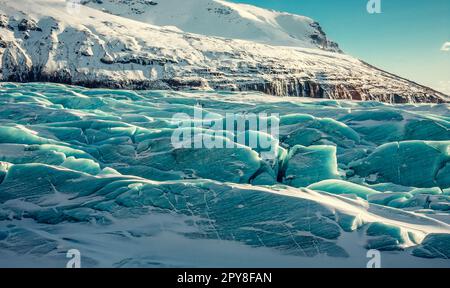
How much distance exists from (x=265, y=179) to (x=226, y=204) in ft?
12.0

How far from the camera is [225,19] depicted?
11012 cm

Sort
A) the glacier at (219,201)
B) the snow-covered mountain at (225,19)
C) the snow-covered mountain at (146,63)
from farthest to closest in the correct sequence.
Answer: the snow-covered mountain at (225,19) < the snow-covered mountain at (146,63) < the glacier at (219,201)

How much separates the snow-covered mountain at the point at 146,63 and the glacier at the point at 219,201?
35.7m

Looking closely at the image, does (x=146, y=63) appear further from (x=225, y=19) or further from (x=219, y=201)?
(x=225, y=19)

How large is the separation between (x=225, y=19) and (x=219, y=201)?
10484 centimetres

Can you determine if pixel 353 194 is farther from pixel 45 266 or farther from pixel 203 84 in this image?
pixel 203 84

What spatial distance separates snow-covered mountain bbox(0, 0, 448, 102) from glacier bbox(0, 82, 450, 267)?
35697 millimetres

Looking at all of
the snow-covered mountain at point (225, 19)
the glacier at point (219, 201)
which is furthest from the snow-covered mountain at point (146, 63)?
the glacier at point (219, 201)

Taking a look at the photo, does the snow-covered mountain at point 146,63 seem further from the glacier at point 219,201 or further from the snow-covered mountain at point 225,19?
the glacier at point 219,201

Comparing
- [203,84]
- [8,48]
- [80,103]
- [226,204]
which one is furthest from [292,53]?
[226,204]

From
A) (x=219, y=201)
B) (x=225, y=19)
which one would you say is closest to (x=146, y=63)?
(x=219, y=201)

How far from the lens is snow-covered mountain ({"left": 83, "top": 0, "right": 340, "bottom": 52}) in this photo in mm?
102750

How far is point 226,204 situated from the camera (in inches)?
393

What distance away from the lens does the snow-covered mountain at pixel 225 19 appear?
337ft
